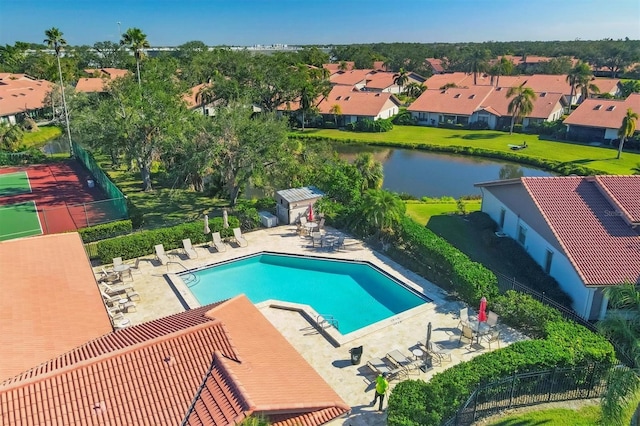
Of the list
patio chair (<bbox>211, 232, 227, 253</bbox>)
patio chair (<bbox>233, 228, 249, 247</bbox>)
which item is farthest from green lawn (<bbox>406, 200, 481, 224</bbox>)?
patio chair (<bbox>211, 232, 227, 253</bbox>)

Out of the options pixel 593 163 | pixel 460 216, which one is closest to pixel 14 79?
pixel 460 216

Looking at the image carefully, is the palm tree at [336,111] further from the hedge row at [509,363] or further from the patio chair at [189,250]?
the hedge row at [509,363]

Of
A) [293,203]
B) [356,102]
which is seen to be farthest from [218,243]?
[356,102]

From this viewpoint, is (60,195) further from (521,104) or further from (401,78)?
(401,78)

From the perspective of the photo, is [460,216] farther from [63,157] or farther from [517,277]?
[63,157]

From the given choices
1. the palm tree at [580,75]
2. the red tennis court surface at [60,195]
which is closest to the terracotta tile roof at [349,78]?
the palm tree at [580,75]

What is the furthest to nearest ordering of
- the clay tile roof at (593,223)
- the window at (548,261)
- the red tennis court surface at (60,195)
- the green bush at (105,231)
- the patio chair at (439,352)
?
1. the red tennis court surface at (60,195)
2. the green bush at (105,231)
3. the window at (548,261)
4. the clay tile roof at (593,223)
5. the patio chair at (439,352)
